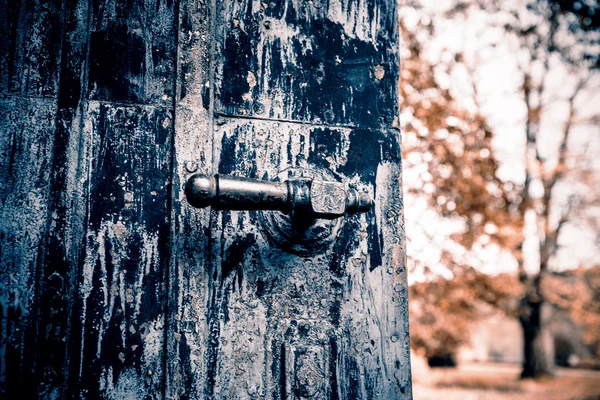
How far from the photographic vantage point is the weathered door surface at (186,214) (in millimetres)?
646

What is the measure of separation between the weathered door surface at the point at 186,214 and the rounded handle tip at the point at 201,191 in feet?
0.35

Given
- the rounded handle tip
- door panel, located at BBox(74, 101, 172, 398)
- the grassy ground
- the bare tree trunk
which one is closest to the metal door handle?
the rounded handle tip

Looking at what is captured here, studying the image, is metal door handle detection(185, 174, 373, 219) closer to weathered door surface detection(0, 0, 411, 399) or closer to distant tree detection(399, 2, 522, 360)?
weathered door surface detection(0, 0, 411, 399)

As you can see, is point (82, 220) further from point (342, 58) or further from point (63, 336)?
point (342, 58)

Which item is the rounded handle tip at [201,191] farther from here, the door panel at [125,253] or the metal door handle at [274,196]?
the door panel at [125,253]

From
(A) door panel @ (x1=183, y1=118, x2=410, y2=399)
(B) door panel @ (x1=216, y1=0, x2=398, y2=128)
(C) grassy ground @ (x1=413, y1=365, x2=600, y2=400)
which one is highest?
(B) door panel @ (x1=216, y1=0, x2=398, y2=128)

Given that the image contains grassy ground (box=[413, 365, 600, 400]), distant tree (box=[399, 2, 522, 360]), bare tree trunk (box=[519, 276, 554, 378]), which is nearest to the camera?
distant tree (box=[399, 2, 522, 360])

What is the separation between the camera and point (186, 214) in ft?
2.31

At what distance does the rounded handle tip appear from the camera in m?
0.60

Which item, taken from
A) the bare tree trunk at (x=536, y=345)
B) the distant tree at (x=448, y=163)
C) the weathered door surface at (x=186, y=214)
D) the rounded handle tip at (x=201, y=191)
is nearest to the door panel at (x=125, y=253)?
the weathered door surface at (x=186, y=214)

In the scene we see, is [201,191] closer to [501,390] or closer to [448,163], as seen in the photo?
[448,163]

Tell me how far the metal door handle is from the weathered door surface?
85mm

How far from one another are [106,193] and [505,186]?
5451 millimetres

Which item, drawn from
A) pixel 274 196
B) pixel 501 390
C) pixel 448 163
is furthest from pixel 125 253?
pixel 501 390
